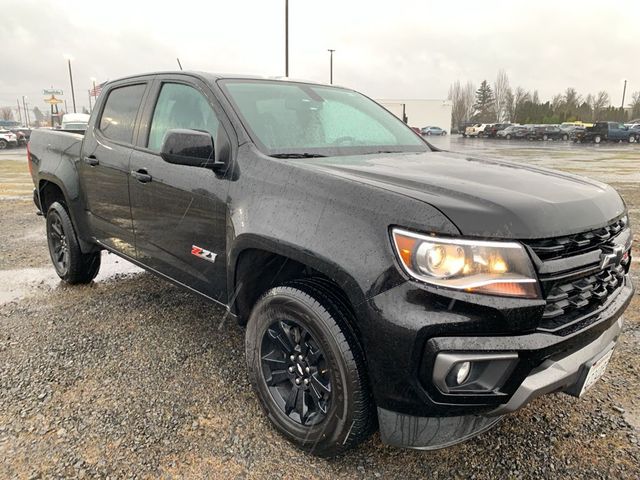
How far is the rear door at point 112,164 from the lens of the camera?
3.47 metres

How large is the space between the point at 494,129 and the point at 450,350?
53.3 meters

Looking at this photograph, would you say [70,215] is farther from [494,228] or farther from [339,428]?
[494,228]

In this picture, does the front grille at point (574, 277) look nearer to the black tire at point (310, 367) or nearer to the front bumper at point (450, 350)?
the front bumper at point (450, 350)

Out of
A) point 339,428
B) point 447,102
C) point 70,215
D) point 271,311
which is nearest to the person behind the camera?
point 339,428

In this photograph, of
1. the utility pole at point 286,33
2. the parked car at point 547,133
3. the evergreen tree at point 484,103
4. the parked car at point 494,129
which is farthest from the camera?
the evergreen tree at point 484,103

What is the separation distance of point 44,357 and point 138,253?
891mm

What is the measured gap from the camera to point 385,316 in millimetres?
1813

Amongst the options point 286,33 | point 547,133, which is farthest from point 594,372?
point 547,133

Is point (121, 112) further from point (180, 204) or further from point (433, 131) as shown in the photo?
point (433, 131)

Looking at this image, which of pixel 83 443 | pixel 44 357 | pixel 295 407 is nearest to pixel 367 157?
pixel 295 407

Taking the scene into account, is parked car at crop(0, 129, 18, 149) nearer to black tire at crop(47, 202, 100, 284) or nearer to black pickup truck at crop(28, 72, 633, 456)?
black tire at crop(47, 202, 100, 284)

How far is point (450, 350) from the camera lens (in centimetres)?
173

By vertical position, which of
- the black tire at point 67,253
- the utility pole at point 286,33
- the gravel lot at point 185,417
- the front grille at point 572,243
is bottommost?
the gravel lot at point 185,417

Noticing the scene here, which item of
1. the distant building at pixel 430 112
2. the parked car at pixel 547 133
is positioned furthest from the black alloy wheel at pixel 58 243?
the distant building at pixel 430 112
